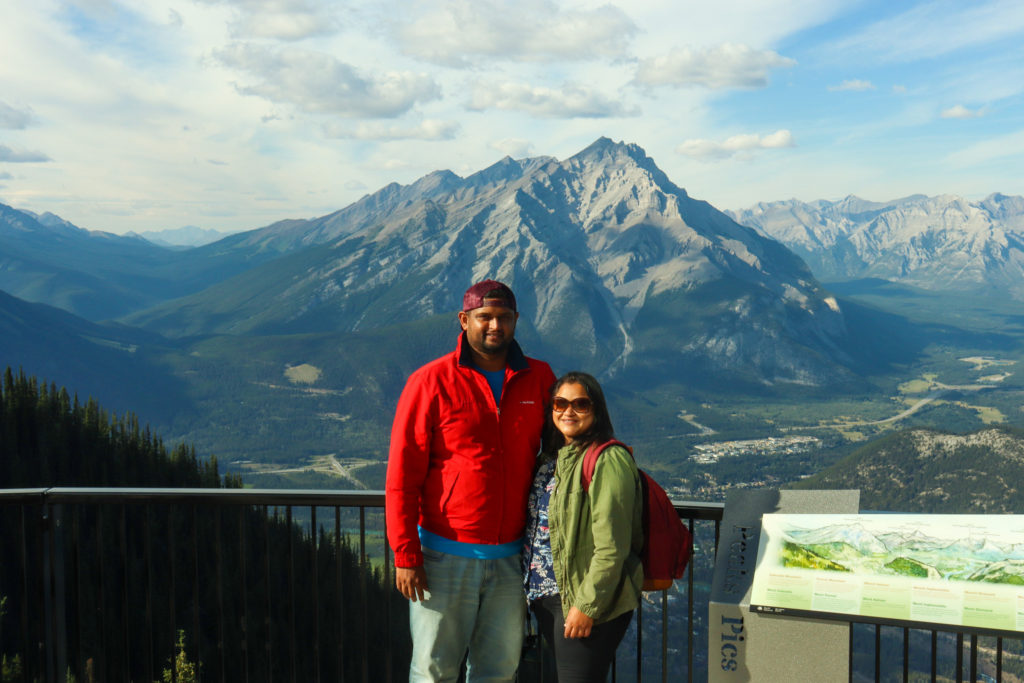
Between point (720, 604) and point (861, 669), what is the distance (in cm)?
12054

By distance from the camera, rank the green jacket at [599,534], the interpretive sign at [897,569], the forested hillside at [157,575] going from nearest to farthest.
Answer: the green jacket at [599,534]
the interpretive sign at [897,569]
the forested hillside at [157,575]

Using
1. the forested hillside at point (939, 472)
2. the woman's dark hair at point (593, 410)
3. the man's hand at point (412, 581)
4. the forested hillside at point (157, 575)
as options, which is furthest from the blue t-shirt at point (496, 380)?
the forested hillside at point (939, 472)

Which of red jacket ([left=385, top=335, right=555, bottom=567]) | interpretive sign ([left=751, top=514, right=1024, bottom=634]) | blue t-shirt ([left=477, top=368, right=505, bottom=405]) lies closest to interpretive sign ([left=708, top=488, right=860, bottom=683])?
interpretive sign ([left=751, top=514, right=1024, bottom=634])

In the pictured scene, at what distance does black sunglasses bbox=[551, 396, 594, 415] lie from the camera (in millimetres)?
5285

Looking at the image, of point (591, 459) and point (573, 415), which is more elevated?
point (573, 415)

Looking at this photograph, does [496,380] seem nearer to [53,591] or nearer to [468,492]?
[468,492]

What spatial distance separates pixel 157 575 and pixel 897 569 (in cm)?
7318

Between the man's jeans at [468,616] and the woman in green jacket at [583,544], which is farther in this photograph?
the man's jeans at [468,616]

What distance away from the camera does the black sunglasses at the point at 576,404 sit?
A: 5285mm

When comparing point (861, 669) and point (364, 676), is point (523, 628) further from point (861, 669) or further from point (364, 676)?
point (861, 669)

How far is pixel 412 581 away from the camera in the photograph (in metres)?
5.34

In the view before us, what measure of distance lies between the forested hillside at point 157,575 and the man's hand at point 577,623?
118 centimetres

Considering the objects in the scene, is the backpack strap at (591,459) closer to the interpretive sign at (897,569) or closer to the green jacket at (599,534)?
the green jacket at (599,534)

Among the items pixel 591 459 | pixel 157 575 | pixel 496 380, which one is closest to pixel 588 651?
pixel 591 459
